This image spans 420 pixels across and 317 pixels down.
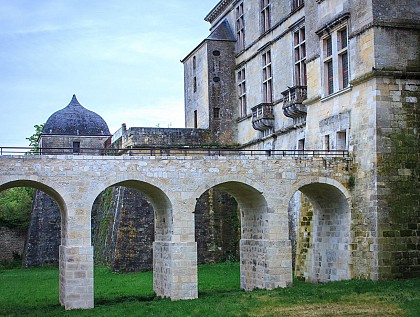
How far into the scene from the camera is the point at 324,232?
26906mm

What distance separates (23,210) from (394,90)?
25.9m

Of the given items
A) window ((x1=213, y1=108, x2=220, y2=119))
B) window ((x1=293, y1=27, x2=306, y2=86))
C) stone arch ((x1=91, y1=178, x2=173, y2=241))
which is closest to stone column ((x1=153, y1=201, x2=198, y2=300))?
stone arch ((x1=91, y1=178, x2=173, y2=241))

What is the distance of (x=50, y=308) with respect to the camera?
23.2 m

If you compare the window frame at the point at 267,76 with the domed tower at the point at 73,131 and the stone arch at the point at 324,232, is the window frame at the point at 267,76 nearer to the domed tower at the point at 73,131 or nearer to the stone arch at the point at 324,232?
the stone arch at the point at 324,232

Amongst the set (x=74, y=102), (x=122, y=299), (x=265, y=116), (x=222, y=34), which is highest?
(x=222, y=34)

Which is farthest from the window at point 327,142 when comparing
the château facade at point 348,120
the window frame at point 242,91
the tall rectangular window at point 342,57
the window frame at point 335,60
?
the window frame at point 242,91

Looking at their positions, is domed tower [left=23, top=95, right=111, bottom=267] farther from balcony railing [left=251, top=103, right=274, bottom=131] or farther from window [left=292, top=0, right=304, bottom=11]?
window [left=292, top=0, right=304, bottom=11]

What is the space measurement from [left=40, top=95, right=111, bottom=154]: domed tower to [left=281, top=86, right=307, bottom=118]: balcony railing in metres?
16.9

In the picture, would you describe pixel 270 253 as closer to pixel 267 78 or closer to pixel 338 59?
pixel 338 59

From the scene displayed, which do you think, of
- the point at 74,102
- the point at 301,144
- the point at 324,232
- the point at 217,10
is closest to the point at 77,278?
the point at 324,232

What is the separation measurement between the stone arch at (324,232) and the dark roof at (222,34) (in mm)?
13801

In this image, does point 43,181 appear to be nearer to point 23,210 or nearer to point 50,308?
point 50,308

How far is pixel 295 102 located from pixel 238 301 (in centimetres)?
1132

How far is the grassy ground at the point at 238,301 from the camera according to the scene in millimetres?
19734
